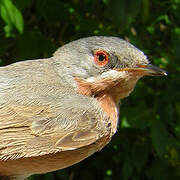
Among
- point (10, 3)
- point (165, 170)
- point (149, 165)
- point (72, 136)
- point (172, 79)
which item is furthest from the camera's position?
point (149, 165)

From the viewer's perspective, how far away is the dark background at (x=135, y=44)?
4156 millimetres

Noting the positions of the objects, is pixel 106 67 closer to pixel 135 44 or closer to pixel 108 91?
pixel 108 91

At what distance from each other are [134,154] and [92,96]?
1.50 metres

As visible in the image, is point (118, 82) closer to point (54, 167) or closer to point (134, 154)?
point (54, 167)

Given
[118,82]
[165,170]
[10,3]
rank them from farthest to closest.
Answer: [165,170]
[10,3]
[118,82]

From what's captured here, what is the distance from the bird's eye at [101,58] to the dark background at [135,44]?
0.85m

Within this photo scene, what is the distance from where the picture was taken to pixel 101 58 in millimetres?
3361

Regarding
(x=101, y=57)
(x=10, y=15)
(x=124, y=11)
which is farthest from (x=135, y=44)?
(x=10, y=15)

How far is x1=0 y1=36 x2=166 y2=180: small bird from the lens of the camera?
2.98m

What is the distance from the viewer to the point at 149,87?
467 centimetres

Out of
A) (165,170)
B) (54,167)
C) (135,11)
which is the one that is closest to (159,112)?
(165,170)

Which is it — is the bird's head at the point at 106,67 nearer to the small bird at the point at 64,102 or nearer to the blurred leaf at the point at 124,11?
the small bird at the point at 64,102

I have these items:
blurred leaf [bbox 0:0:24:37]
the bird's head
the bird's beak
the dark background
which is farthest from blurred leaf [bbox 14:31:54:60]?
the bird's beak

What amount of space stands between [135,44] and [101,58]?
0.95 m
